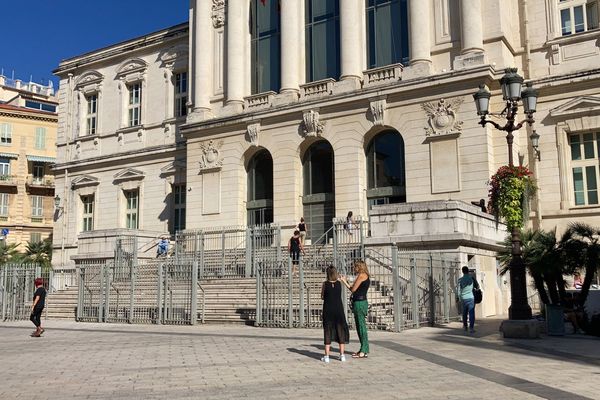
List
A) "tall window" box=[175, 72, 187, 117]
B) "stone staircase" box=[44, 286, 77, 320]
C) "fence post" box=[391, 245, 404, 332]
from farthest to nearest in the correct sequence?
1. "tall window" box=[175, 72, 187, 117]
2. "stone staircase" box=[44, 286, 77, 320]
3. "fence post" box=[391, 245, 404, 332]

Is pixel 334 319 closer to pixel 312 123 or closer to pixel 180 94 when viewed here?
pixel 312 123

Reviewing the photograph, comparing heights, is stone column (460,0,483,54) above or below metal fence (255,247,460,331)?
above

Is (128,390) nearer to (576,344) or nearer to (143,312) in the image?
(576,344)

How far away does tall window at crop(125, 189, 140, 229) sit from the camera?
36.7m

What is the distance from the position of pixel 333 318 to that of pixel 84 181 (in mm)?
31424

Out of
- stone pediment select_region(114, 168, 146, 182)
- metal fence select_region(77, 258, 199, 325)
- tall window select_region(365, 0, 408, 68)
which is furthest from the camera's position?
stone pediment select_region(114, 168, 146, 182)

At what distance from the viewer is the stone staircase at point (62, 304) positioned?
2262 cm

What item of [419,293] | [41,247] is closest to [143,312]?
[419,293]

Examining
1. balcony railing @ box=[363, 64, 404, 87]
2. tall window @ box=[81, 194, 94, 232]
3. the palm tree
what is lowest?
the palm tree

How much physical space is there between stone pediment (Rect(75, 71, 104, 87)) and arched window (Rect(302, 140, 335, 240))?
17431 mm

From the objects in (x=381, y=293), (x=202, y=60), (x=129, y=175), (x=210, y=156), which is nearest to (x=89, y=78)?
(x=129, y=175)

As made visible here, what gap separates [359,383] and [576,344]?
21.0 ft

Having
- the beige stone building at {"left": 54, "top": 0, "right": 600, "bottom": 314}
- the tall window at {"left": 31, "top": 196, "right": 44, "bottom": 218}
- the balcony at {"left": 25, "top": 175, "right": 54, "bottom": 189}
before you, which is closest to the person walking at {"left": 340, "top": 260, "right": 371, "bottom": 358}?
the beige stone building at {"left": 54, "top": 0, "right": 600, "bottom": 314}

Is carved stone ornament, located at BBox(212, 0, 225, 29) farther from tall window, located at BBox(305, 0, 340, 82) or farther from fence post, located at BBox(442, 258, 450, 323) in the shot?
fence post, located at BBox(442, 258, 450, 323)
